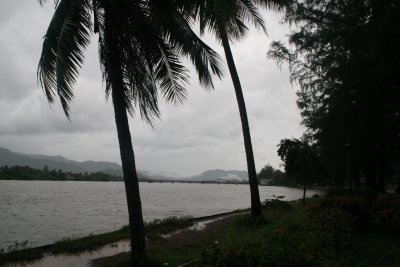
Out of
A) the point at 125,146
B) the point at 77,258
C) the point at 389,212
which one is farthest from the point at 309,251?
the point at 77,258

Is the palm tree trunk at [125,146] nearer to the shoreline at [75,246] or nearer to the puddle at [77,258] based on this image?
the puddle at [77,258]

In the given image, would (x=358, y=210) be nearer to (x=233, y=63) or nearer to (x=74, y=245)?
(x=233, y=63)

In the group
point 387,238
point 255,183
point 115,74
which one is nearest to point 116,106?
point 115,74

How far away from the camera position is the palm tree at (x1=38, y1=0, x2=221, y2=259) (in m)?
8.79

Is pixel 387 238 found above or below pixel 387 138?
below

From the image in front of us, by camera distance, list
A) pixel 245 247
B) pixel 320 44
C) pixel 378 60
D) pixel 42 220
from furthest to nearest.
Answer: pixel 42 220 → pixel 320 44 → pixel 378 60 → pixel 245 247

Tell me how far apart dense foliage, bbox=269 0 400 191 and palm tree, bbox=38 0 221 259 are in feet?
33.1

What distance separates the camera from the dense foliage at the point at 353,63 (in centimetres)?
1755

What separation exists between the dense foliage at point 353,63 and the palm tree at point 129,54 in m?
10.1

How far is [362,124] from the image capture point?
21.5m

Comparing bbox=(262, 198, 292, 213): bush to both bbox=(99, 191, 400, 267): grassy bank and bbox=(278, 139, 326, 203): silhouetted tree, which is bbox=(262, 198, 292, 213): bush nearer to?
bbox=(278, 139, 326, 203): silhouetted tree

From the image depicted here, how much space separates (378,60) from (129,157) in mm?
14664

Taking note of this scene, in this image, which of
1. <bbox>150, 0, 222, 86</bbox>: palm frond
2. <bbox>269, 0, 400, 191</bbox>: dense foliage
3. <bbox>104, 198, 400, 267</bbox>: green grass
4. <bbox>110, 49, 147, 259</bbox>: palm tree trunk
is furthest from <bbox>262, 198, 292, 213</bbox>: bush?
<bbox>110, 49, 147, 259</bbox>: palm tree trunk

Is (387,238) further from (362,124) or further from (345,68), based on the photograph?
(362,124)
